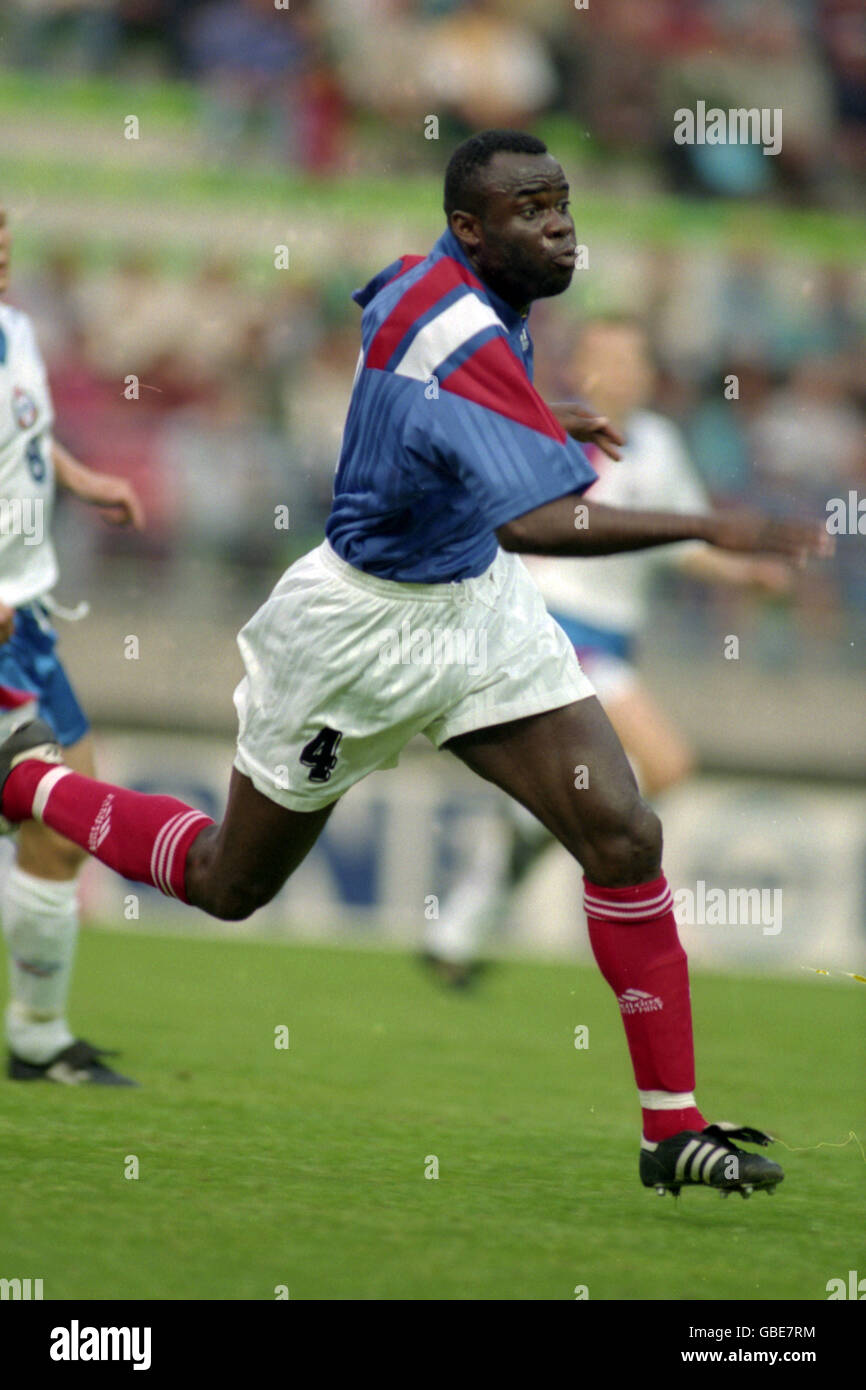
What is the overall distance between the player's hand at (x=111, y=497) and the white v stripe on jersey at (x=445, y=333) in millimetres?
1790

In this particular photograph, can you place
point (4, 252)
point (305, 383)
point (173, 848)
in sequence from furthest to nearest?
1. point (305, 383)
2. point (4, 252)
3. point (173, 848)

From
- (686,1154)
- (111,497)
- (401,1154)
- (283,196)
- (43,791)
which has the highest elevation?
(283,196)

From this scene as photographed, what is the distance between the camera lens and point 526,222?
4094 millimetres

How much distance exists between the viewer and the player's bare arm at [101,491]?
18.5 ft

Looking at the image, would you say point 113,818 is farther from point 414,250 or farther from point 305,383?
point 414,250

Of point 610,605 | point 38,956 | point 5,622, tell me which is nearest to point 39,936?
point 38,956

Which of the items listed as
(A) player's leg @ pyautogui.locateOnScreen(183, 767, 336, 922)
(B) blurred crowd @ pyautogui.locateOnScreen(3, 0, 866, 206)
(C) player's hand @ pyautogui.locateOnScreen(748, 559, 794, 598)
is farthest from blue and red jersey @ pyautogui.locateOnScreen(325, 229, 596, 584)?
(B) blurred crowd @ pyautogui.locateOnScreen(3, 0, 866, 206)

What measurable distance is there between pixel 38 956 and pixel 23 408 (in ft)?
4.86

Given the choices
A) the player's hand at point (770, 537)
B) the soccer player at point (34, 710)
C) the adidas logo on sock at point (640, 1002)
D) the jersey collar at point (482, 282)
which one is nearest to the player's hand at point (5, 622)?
the soccer player at point (34, 710)

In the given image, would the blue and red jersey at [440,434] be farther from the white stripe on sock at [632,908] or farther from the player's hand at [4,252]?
the player's hand at [4,252]

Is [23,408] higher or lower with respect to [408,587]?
higher

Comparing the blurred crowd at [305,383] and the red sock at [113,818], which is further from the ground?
the blurred crowd at [305,383]

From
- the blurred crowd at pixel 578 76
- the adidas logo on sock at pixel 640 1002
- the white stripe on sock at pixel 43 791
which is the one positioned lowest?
the adidas logo on sock at pixel 640 1002

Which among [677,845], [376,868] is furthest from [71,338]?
[677,845]
